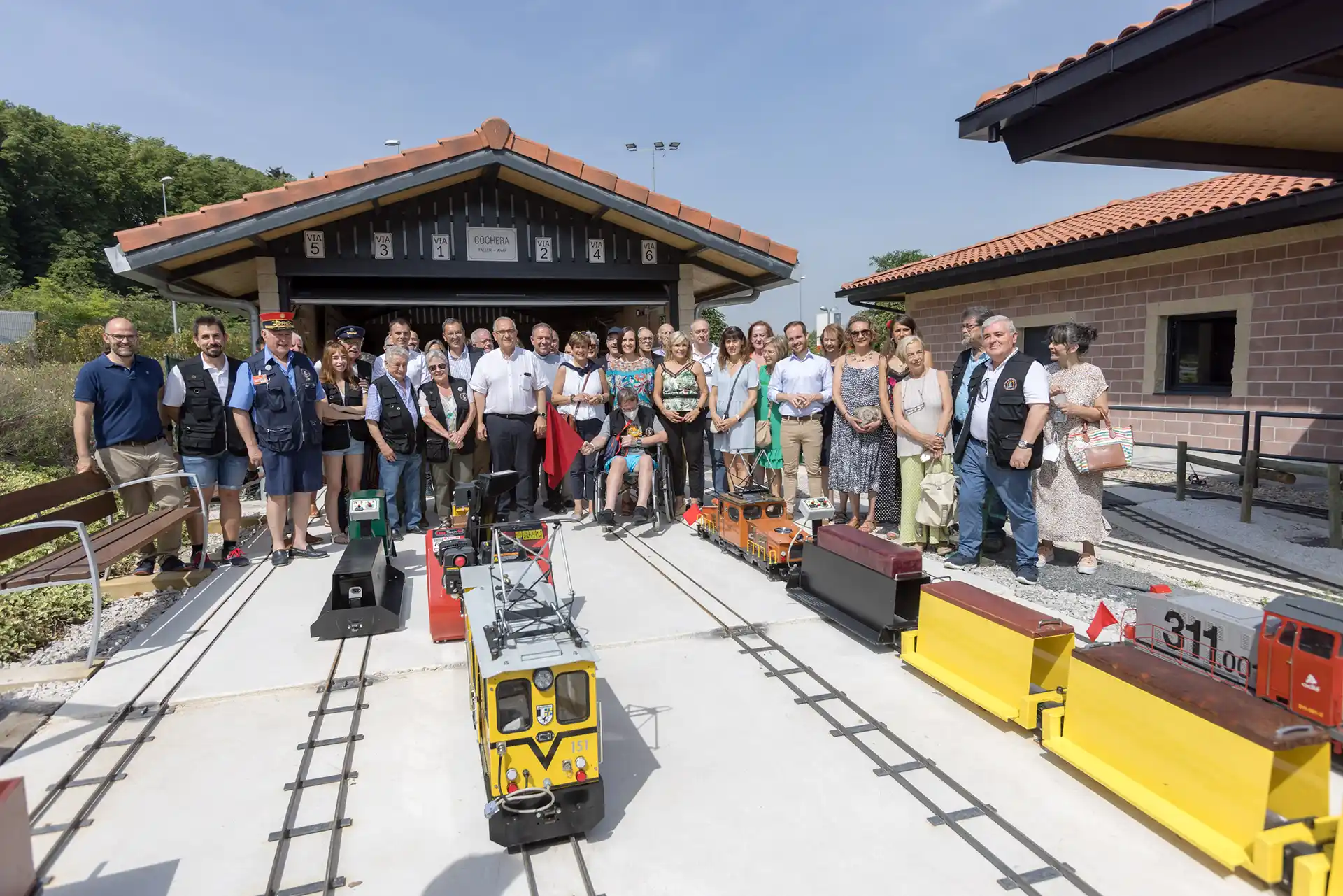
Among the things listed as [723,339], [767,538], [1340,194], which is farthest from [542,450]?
[1340,194]

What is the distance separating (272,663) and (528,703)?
8.21 ft

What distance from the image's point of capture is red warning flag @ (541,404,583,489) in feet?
25.1

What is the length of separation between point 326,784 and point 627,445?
445 cm

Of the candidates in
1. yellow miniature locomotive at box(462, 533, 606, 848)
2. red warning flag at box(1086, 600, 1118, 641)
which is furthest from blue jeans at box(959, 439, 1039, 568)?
yellow miniature locomotive at box(462, 533, 606, 848)

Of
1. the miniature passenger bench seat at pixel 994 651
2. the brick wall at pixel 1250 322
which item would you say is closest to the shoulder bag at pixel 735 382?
the miniature passenger bench seat at pixel 994 651

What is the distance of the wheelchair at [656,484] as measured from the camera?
24.1 ft

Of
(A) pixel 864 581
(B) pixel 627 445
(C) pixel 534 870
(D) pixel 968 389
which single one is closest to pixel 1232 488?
(D) pixel 968 389

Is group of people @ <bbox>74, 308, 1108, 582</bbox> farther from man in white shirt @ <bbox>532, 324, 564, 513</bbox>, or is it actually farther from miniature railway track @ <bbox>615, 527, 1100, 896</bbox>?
miniature railway track @ <bbox>615, 527, 1100, 896</bbox>

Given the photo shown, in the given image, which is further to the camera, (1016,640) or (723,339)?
(723,339)

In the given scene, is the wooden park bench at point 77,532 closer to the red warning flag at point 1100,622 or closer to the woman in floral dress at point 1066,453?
the red warning flag at point 1100,622

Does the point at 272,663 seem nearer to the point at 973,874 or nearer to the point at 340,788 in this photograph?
the point at 340,788

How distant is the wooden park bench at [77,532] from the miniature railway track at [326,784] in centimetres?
146

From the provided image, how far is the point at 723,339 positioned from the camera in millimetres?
7129

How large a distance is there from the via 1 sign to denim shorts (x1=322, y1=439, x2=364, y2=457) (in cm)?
277
